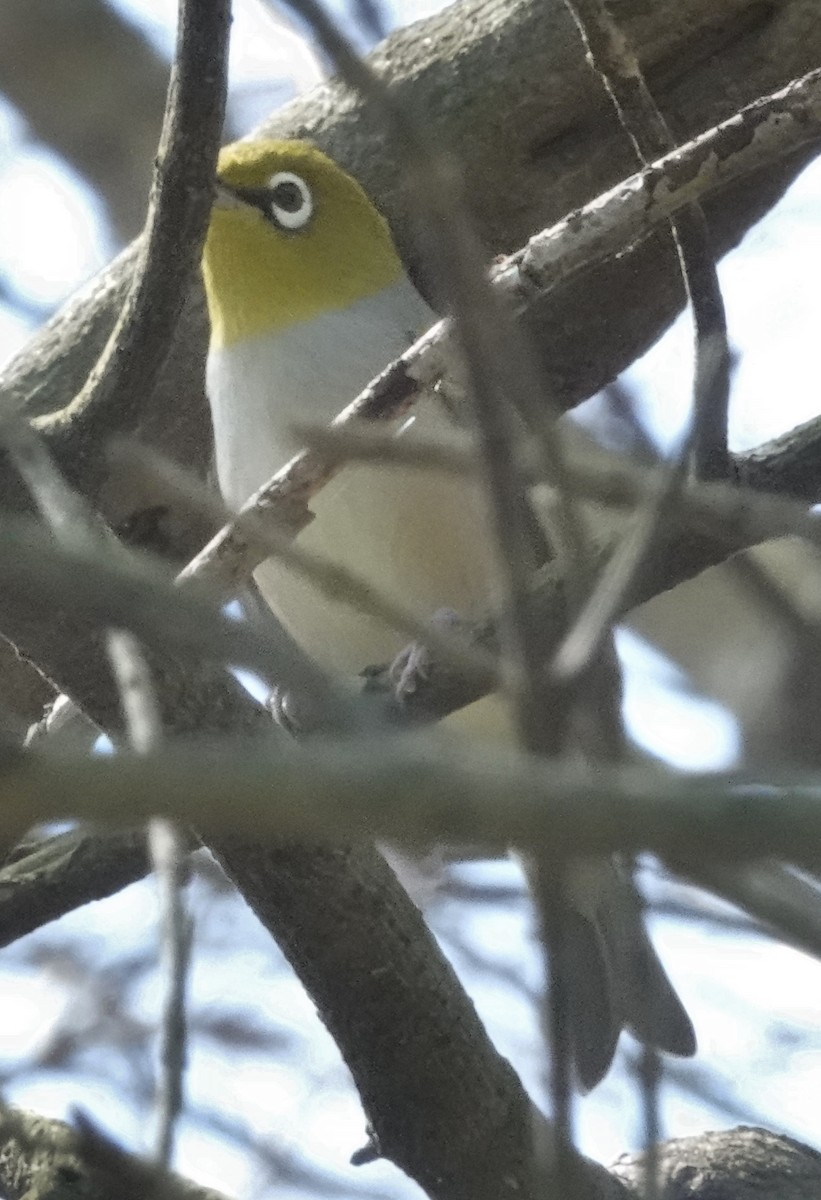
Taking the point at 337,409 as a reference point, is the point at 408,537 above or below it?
below

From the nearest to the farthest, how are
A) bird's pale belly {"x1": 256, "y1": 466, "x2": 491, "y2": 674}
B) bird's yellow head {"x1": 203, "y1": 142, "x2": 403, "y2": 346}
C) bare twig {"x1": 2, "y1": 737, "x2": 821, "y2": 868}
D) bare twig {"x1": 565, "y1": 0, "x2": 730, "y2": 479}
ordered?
bare twig {"x1": 2, "y1": 737, "x2": 821, "y2": 868}, bare twig {"x1": 565, "y1": 0, "x2": 730, "y2": 479}, bird's pale belly {"x1": 256, "y1": 466, "x2": 491, "y2": 674}, bird's yellow head {"x1": 203, "y1": 142, "x2": 403, "y2": 346}

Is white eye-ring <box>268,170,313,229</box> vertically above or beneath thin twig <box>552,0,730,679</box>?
above

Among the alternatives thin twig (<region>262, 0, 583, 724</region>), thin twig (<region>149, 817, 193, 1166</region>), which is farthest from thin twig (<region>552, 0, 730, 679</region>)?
thin twig (<region>262, 0, 583, 724</region>)

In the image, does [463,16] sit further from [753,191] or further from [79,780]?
[79,780]

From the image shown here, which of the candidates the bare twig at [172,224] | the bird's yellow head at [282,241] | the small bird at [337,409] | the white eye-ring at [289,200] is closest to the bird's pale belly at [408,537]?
the small bird at [337,409]

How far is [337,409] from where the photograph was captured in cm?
438

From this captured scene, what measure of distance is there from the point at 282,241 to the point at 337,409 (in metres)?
0.76

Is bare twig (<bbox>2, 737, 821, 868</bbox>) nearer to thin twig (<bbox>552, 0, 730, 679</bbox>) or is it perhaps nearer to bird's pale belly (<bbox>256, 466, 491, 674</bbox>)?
thin twig (<bbox>552, 0, 730, 679</bbox>)

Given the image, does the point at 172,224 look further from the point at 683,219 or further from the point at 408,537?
the point at 408,537

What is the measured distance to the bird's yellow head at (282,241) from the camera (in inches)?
186

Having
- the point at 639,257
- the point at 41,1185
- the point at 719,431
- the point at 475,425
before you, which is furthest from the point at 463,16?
the point at 475,425

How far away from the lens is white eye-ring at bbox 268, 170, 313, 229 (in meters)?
4.76

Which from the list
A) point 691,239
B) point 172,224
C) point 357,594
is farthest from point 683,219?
point 357,594

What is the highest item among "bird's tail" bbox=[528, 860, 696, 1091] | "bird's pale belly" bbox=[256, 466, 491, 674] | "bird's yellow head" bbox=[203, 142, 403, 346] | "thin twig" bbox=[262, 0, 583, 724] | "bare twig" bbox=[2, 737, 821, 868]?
"bird's yellow head" bbox=[203, 142, 403, 346]
